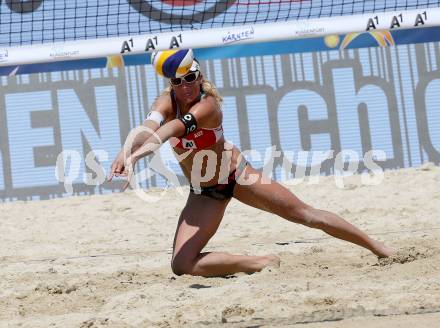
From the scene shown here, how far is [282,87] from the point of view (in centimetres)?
932

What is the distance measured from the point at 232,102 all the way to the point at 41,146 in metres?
2.38

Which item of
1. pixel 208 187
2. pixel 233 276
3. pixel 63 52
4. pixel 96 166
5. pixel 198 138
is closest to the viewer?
pixel 198 138

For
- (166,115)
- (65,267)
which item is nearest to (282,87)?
(65,267)

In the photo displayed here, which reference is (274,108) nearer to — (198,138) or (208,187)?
(208,187)

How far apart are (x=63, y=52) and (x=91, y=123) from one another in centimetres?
373

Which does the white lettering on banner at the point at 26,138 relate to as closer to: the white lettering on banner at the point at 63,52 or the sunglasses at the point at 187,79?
the white lettering on banner at the point at 63,52

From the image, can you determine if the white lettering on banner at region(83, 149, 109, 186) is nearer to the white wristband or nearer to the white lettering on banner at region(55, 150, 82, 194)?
the white lettering on banner at region(55, 150, 82, 194)

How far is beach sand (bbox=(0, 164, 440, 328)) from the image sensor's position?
3.35m

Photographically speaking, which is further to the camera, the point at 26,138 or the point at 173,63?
the point at 26,138

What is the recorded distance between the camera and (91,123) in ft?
30.4

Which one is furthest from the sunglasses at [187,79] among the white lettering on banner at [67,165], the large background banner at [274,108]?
the white lettering on banner at [67,165]

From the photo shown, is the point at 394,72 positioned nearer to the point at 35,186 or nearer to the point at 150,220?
the point at 150,220

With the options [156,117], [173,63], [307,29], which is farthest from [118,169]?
[307,29]

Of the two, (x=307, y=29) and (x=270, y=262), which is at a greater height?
(x=307, y=29)
